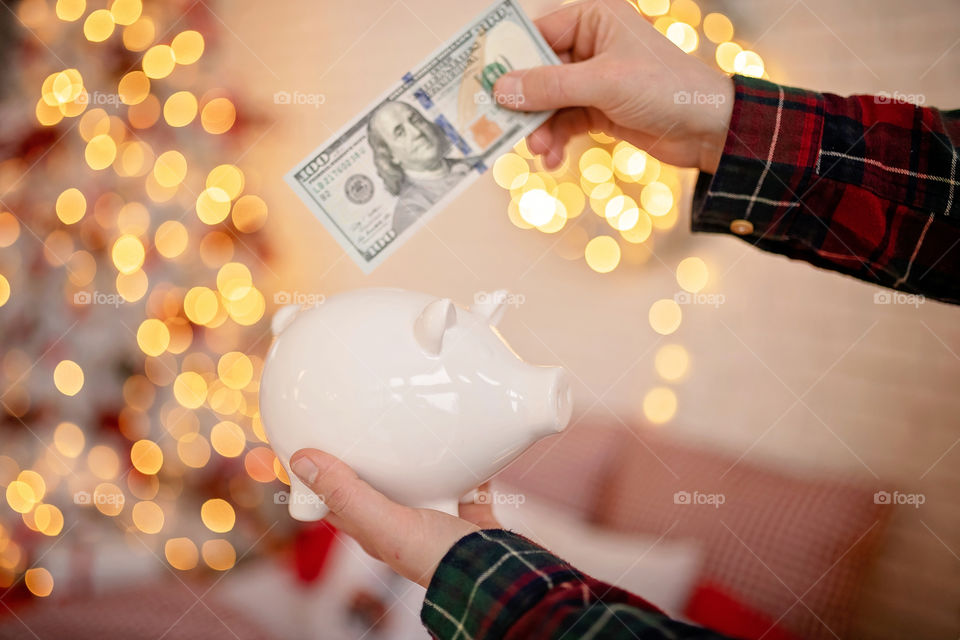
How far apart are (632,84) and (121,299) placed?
127cm

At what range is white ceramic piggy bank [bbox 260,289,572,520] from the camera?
0.76 metres

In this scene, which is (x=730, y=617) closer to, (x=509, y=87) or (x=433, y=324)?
(x=433, y=324)

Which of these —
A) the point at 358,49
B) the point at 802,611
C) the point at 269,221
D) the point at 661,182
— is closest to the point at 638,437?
the point at 802,611

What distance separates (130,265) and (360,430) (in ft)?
3.51

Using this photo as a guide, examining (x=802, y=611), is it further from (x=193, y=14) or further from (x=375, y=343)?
(x=193, y=14)

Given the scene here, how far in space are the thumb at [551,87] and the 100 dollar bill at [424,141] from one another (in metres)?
0.04

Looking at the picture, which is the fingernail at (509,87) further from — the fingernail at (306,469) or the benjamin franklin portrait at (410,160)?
the fingernail at (306,469)

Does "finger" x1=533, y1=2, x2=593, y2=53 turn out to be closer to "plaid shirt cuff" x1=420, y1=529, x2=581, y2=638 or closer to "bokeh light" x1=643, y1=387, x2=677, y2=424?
"plaid shirt cuff" x1=420, y1=529, x2=581, y2=638

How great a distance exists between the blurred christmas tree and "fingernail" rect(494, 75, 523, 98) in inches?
30.9

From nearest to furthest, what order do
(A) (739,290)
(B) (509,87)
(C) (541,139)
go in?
(B) (509,87)
(C) (541,139)
(A) (739,290)

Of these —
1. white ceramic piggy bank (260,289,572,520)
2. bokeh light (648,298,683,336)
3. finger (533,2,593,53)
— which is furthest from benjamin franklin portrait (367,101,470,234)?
bokeh light (648,298,683,336)

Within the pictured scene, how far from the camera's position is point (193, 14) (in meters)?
1.60

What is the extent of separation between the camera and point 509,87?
109cm

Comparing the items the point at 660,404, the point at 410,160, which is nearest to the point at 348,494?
the point at 410,160
